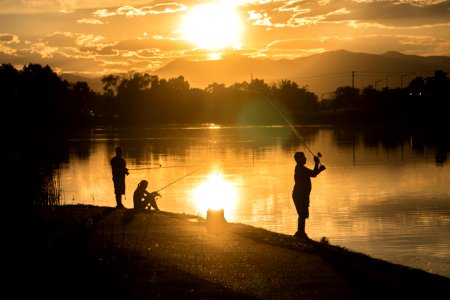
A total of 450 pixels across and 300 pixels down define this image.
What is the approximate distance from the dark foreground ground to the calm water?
10.0ft

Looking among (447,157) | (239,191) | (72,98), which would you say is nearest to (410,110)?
(72,98)

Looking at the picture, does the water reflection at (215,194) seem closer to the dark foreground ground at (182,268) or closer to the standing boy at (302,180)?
the standing boy at (302,180)

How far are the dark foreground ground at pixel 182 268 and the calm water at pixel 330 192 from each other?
3.05 m

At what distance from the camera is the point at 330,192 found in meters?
36.2

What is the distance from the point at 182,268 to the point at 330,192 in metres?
24.9

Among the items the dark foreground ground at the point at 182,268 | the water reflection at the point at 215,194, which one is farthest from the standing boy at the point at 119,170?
the water reflection at the point at 215,194

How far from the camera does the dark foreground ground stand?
10414 millimetres

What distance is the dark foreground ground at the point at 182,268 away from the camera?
10414mm

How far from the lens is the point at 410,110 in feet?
556

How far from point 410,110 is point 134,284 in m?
166

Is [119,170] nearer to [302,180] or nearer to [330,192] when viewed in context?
[302,180]

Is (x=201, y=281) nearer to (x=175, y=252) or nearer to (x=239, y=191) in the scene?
(x=175, y=252)

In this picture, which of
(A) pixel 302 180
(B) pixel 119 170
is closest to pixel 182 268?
(A) pixel 302 180

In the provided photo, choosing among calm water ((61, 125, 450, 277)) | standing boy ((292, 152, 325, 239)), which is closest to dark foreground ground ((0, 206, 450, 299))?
standing boy ((292, 152, 325, 239))
